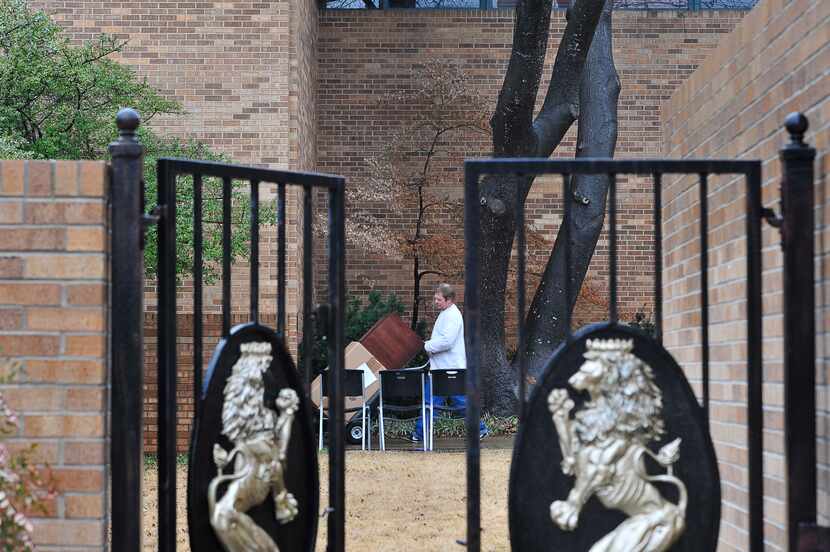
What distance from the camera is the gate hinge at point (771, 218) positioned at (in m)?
3.69

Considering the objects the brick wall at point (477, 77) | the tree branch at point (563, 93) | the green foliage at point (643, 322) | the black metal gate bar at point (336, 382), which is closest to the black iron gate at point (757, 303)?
the black metal gate bar at point (336, 382)

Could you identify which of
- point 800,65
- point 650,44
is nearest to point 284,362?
point 800,65

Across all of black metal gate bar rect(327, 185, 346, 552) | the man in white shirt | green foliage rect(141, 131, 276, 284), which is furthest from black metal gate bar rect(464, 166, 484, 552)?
the man in white shirt

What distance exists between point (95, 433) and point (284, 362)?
71cm

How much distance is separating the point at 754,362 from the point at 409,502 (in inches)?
211

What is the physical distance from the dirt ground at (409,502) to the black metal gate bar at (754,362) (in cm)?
366

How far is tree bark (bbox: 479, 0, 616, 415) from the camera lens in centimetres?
1271

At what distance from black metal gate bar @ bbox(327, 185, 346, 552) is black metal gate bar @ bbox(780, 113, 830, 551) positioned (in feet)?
4.82

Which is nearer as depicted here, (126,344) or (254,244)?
(126,344)

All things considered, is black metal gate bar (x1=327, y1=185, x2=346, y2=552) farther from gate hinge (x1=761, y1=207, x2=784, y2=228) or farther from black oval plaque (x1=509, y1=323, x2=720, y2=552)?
gate hinge (x1=761, y1=207, x2=784, y2=228)

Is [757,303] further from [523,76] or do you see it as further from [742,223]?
[523,76]

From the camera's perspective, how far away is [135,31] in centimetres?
1489

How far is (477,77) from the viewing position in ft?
57.9

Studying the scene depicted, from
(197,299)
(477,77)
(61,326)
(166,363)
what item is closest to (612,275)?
(197,299)
